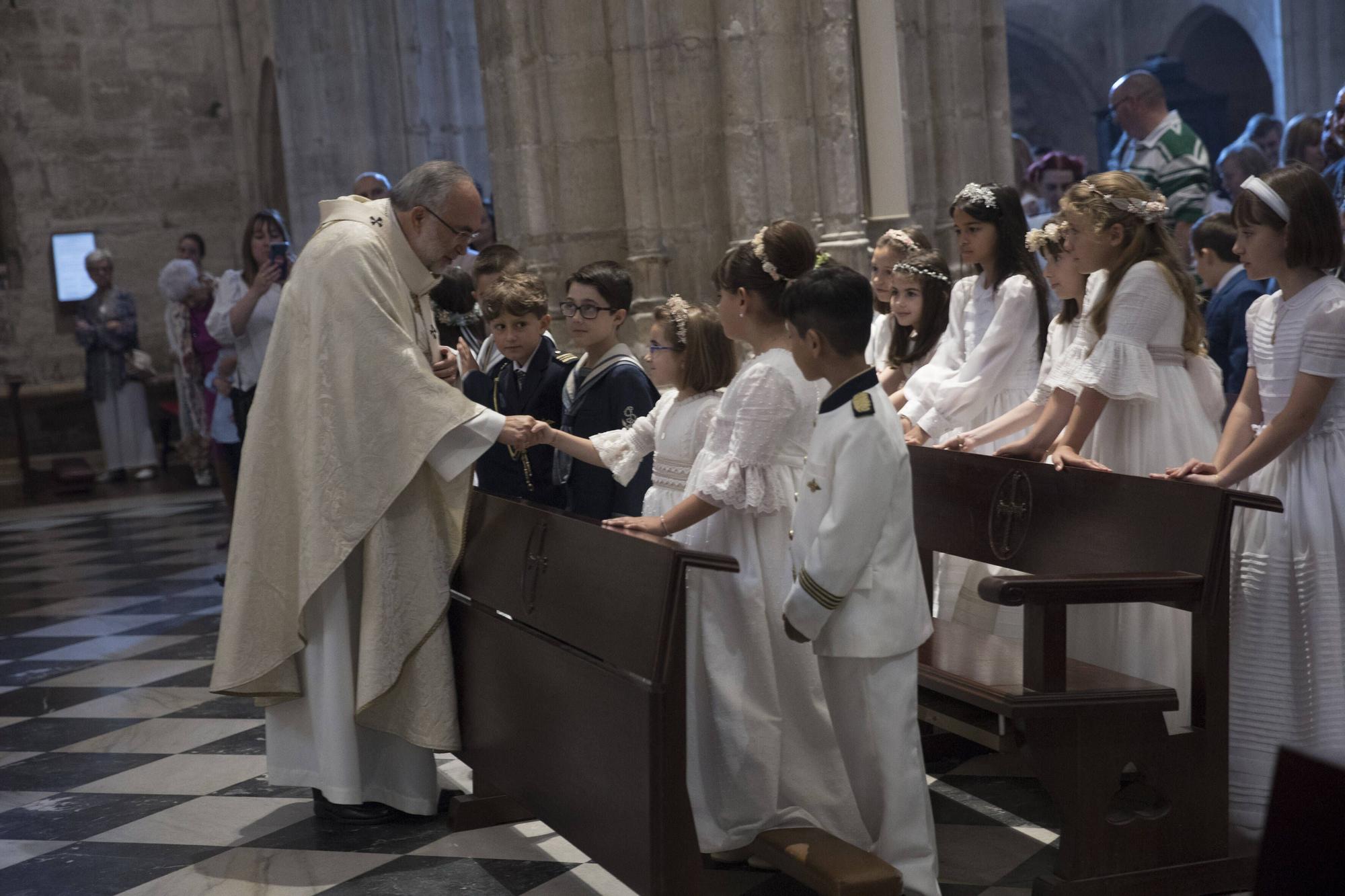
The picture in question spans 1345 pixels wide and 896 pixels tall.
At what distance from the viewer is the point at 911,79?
7.32 meters

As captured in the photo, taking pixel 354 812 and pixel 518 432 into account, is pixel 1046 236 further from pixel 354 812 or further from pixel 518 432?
pixel 354 812

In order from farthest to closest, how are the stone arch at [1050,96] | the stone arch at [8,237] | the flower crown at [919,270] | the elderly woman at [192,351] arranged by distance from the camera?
the stone arch at [1050,96] < the stone arch at [8,237] < the elderly woman at [192,351] < the flower crown at [919,270]

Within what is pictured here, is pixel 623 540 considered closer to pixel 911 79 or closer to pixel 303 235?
pixel 911 79

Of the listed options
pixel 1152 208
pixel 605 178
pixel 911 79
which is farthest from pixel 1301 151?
pixel 1152 208

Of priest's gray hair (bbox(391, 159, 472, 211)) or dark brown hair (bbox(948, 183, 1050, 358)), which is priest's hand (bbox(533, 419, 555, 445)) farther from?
dark brown hair (bbox(948, 183, 1050, 358))

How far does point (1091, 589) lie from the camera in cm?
313

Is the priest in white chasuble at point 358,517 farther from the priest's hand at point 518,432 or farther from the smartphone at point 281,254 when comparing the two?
the smartphone at point 281,254

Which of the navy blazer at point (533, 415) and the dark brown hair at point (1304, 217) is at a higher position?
the dark brown hair at point (1304, 217)

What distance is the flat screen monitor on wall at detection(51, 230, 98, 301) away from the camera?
14.3 m

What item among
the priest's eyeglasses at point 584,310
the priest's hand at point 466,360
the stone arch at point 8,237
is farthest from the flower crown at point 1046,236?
the stone arch at point 8,237

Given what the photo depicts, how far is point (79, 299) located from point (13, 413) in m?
1.80

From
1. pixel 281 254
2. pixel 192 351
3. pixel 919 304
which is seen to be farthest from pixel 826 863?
pixel 192 351

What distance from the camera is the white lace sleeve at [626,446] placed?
4.05 metres

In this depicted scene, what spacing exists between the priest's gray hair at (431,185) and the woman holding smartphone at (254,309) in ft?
9.74
